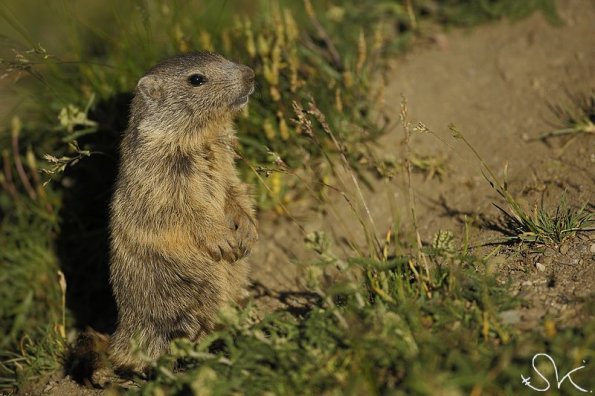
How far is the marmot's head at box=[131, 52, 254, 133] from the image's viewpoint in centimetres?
447

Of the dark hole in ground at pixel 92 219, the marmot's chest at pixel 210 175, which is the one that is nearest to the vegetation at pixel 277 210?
the dark hole in ground at pixel 92 219

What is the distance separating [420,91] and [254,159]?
158 cm

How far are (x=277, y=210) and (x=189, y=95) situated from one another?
1335 millimetres

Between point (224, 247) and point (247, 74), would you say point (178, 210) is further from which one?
point (247, 74)

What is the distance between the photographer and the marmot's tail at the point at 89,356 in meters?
4.45

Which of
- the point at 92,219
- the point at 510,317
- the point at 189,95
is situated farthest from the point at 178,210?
the point at 510,317

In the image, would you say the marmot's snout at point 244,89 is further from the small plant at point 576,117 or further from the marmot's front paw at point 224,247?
the small plant at point 576,117

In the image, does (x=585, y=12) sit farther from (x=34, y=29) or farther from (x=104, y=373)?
(x=34, y=29)

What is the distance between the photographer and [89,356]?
14.7 feet

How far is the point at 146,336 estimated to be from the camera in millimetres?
4242

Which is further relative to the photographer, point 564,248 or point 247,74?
point 247,74

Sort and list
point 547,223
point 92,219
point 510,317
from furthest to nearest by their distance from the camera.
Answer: point 92,219
point 547,223
point 510,317

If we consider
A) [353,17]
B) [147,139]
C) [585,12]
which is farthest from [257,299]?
[585,12]

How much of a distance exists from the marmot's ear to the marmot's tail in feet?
5.15
